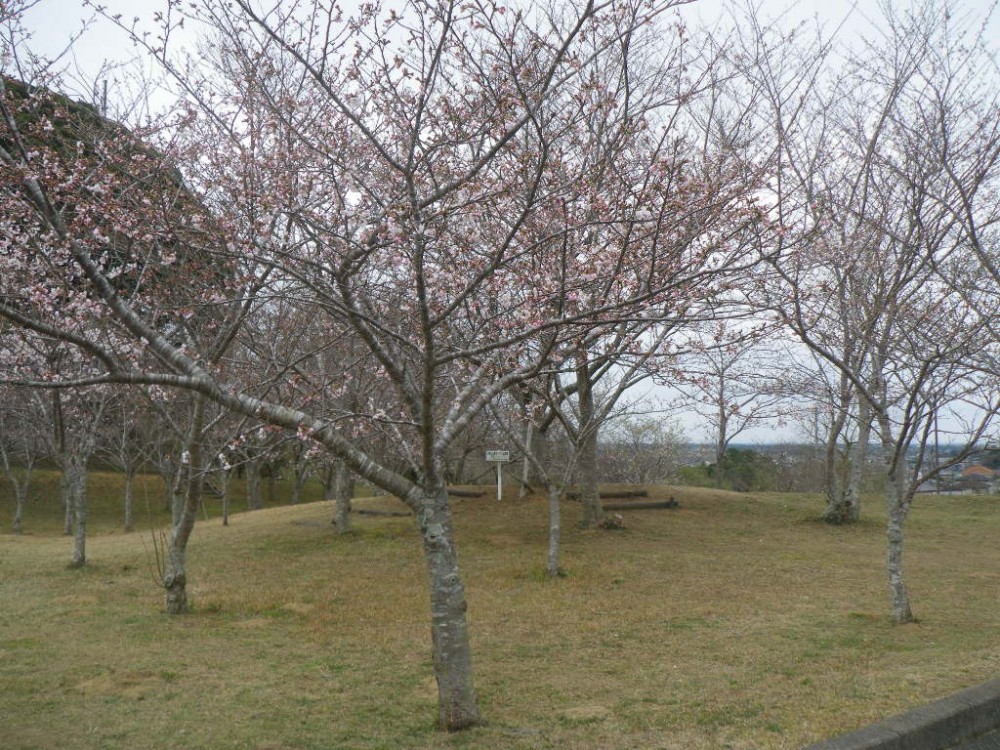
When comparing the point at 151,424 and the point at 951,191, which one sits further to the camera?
the point at 151,424

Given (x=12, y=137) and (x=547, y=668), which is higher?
(x=12, y=137)

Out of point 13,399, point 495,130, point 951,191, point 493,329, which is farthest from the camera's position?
point 13,399

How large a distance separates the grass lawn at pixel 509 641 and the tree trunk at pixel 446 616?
20cm

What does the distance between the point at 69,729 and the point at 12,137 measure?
3932 mm

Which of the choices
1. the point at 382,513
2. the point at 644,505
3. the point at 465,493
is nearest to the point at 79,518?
the point at 382,513

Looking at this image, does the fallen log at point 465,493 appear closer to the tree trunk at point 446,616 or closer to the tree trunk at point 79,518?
the tree trunk at point 79,518

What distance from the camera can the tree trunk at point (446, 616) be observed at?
16.8ft

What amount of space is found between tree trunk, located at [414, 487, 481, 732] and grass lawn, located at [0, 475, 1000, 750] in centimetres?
20

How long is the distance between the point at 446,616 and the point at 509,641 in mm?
3352

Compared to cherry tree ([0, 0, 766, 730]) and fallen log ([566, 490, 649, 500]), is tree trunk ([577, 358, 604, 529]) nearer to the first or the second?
fallen log ([566, 490, 649, 500])

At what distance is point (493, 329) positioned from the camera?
668cm

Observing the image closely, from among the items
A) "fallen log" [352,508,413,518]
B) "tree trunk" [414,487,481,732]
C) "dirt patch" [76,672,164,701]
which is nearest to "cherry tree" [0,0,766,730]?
"tree trunk" [414,487,481,732]

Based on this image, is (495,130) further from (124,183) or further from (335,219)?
(124,183)

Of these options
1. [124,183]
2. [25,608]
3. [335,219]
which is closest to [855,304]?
[335,219]
